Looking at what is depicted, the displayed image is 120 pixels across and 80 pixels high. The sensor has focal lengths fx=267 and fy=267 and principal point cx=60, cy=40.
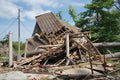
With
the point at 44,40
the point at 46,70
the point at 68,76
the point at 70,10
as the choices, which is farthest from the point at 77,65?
the point at 70,10

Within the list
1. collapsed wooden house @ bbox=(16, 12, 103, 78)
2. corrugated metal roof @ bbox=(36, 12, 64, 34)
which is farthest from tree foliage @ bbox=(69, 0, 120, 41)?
collapsed wooden house @ bbox=(16, 12, 103, 78)

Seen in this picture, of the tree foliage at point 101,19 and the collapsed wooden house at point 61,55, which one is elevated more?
the tree foliage at point 101,19

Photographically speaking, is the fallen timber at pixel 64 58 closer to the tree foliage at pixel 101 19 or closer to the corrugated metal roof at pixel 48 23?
the corrugated metal roof at pixel 48 23

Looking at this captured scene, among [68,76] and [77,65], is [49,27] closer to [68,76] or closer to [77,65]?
[77,65]

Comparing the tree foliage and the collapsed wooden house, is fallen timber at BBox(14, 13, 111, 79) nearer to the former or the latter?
the collapsed wooden house

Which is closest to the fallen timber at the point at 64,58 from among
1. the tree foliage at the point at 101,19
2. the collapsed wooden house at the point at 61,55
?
the collapsed wooden house at the point at 61,55

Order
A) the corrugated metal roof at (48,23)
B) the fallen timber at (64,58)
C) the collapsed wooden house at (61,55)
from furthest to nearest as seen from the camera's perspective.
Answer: the corrugated metal roof at (48,23) < the collapsed wooden house at (61,55) < the fallen timber at (64,58)

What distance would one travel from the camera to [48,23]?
86.6ft

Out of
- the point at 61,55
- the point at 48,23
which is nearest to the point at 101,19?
the point at 48,23

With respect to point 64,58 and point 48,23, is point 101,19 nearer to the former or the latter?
point 48,23

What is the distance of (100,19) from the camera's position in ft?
107

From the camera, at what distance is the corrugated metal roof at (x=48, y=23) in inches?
956

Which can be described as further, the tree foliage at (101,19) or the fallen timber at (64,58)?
the tree foliage at (101,19)

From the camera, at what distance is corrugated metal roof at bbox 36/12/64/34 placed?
24.3 m
